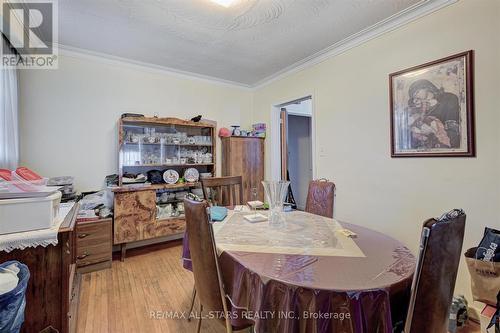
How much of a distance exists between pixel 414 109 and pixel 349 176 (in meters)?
0.94

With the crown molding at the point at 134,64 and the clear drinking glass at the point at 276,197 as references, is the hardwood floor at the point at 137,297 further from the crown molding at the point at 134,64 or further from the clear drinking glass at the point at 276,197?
the crown molding at the point at 134,64

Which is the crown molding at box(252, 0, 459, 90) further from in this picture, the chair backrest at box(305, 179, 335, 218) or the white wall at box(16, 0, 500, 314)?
the chair backrest at box(305, 179, 335, 218)

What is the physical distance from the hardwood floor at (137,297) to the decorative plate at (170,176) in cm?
102

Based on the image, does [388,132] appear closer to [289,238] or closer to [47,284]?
[289,238]

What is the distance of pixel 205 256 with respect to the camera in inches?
48.9

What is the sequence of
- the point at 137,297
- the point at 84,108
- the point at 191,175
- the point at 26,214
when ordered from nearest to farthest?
the point at 26,214, the point at 137,297, the point at 84,108, the point at 191,175

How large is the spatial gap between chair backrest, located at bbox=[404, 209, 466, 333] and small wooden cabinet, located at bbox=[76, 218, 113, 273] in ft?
9.41

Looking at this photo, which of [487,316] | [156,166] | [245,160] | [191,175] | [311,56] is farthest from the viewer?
[245,160]

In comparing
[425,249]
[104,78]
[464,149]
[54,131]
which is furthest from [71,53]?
[464,149]

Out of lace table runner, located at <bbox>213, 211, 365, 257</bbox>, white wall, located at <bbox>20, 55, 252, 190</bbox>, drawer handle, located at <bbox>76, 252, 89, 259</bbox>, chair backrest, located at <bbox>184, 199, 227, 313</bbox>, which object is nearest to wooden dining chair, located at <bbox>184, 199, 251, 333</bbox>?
chair backrest, located at <bbox>184, 199, 227, 313</bbox>

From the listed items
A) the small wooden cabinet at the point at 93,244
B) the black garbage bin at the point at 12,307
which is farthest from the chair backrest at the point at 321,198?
the small wooden cabinet at the point at 93,244

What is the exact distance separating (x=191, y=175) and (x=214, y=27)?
2.02 meters

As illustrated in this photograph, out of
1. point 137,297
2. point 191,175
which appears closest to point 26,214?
point 137,297

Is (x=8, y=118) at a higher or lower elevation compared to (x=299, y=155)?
higher
